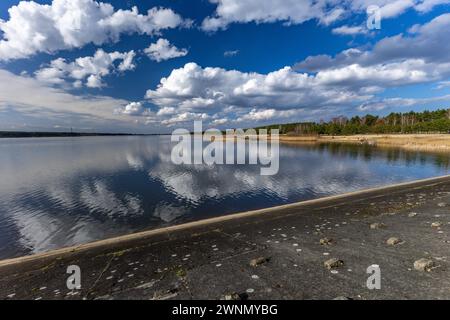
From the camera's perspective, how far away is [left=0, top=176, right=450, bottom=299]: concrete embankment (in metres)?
6.64

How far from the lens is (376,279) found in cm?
673

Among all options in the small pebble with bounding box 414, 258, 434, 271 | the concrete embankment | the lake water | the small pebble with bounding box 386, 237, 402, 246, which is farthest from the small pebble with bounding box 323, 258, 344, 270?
the lake water

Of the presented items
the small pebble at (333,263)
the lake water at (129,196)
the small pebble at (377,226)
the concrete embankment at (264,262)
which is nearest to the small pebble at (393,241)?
the concrete embankment at (264,262)

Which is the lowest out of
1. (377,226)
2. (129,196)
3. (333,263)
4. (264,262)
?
(129,196)

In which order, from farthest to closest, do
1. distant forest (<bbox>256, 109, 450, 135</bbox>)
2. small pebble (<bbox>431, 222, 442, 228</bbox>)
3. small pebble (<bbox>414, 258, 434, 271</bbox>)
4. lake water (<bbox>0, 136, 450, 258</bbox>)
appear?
distant forest (<bbox>256, 109, 450, 135</bbox>)
lake water (<bbox>0, 136, 450, 258</bbox>)
small pebble (<bbox>431, 222, 442, 228</bbox>)
small pebble (<bbox>414, 258, 434, 271</bbox>)

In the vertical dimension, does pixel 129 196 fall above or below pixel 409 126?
below

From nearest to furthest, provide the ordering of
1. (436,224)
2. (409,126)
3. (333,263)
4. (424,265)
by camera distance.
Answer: (424,265)
(333,263)
(436,224)
(409,126)

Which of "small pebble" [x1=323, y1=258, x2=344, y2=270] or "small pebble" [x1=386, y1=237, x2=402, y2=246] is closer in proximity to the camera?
"small pebble" [x1=323, y1=258, x2=344, y2=270]

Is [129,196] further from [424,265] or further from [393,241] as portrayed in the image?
[424,265]

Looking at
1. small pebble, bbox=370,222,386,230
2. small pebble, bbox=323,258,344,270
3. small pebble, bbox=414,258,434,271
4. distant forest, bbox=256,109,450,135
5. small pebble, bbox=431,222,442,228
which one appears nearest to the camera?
small pebble, bbox=414,258,434,271

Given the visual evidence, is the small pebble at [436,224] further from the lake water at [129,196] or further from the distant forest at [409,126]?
the distant forest at [409,126]

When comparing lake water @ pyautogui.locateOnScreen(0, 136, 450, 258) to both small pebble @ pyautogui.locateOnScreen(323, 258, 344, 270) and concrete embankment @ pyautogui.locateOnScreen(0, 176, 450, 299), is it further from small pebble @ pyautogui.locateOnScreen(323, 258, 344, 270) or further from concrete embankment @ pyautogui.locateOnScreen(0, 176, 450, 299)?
small pebble @ pyautogui.locateOnScreen(323, 258, 344, 270)

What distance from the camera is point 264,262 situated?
8250mm

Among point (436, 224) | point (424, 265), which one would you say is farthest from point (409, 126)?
point (424, 265)
